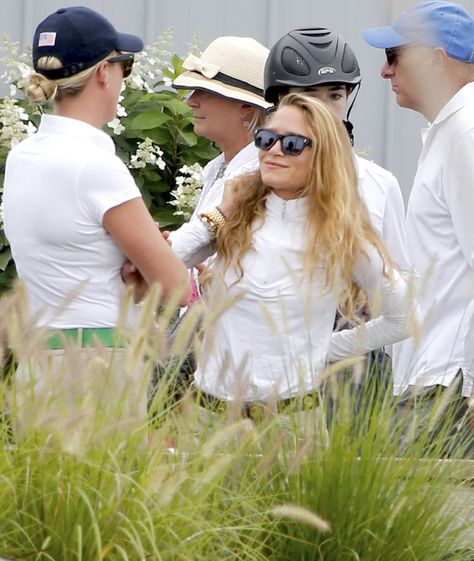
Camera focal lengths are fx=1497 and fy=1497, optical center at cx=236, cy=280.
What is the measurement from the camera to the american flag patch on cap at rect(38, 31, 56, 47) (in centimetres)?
413

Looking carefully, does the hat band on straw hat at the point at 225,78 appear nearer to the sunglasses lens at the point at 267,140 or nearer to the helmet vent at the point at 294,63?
the helmet vent at the point at 294,63

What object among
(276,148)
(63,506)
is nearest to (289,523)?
(63,506)

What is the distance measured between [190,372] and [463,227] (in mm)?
916

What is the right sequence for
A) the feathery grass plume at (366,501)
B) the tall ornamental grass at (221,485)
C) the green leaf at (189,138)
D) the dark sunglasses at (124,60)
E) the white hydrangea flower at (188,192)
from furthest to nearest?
the green leaf at (189,138) → the white hydrangea flower at (188,192) → the dark sunglasses at (124,60) → the feathery grass plume at (366,501) → the tall ornamental grass at (221,485)

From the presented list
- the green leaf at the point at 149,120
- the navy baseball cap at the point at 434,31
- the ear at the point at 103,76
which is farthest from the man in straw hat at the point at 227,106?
the green leaf at the point at 149,120

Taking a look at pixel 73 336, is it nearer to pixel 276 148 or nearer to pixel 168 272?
pixel 168 272

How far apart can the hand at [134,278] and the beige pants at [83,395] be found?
0.66m

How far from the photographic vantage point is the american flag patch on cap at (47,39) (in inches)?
163

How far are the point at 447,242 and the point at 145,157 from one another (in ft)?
8.87

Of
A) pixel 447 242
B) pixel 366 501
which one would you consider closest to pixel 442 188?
pixel 447 242

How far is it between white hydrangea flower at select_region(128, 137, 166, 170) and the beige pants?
355 cm

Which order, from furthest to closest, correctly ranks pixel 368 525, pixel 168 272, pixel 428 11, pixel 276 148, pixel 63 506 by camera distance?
pixel 428 11 < pixel 276 148 < pixel 168 272 < pixel 368 525 < pixel 63 506

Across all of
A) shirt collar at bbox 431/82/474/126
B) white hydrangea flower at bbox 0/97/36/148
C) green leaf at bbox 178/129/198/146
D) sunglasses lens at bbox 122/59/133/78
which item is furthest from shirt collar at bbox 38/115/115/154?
green leaf at bbox 178/129/198/146

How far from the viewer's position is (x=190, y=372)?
4484 millimetres
